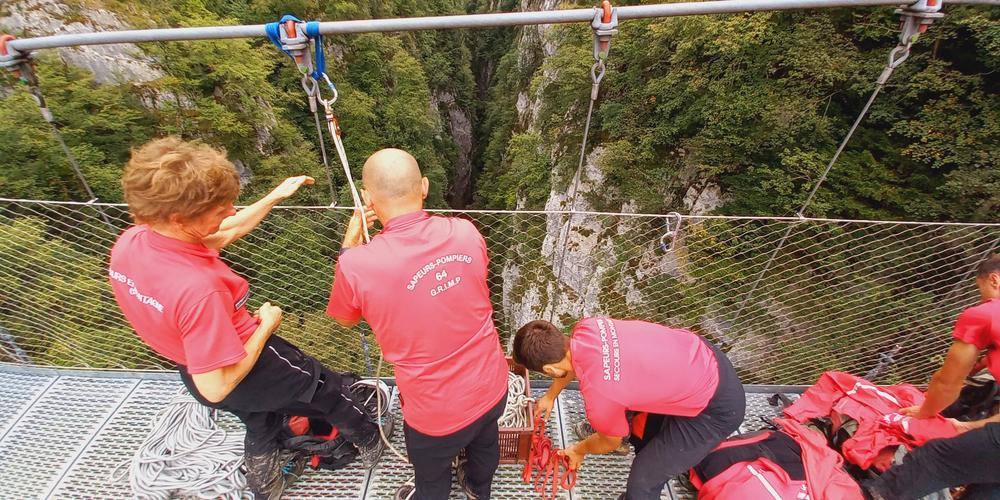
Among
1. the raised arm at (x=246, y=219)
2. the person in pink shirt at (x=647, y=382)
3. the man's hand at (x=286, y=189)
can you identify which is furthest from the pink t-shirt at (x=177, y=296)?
the person in pink shirt at (x=647, y=382)

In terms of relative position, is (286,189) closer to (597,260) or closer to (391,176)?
(391,176)

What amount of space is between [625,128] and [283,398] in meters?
10.5

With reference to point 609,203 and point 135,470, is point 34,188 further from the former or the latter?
point 609,203

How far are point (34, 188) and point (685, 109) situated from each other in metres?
11.8

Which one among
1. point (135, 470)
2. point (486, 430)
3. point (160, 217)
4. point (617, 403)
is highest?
point (160, 217)

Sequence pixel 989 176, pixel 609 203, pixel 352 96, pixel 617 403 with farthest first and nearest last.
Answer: pixel 352 96
pixel 609 203
pixel 989 176
pixel 617 403

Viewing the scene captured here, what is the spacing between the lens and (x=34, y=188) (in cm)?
681

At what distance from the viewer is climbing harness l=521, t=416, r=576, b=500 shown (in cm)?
186

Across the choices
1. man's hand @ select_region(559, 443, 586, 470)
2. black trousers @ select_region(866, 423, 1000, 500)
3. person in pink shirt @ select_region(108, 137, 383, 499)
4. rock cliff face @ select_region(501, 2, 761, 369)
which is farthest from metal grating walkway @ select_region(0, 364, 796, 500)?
rock cliff face @ select_region(501, 2, 761, 369)

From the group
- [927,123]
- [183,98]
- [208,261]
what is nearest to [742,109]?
[927,123]

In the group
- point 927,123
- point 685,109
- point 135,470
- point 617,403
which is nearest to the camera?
point 617,403

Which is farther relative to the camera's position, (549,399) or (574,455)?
(549,399)

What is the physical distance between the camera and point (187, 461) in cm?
185

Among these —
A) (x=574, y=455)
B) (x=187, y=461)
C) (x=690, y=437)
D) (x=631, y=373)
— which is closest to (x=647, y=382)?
(x=631, y=373)
